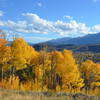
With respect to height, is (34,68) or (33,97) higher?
(34,68)

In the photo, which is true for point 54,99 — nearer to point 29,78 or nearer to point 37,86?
point 37,86

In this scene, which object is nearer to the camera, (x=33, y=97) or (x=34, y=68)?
(x=33, y=97)

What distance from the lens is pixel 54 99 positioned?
1078 centimetres

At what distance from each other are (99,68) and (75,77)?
1753 centimetres

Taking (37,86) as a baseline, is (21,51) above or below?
above

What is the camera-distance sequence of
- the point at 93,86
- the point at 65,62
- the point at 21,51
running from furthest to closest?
1. the point at 93,86
2. the point at 65,62
3. the point at 21,51

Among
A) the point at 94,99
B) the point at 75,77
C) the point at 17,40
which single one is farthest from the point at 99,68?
the point at 94,99

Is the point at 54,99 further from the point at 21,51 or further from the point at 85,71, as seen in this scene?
the point at 85,71

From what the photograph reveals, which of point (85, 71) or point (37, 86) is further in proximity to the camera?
point (85, 71)

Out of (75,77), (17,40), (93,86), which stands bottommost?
(93,86)

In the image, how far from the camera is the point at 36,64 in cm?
4384

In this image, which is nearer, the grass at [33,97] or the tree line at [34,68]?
the grass at [33,97]

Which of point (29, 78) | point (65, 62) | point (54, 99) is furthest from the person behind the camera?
point (29, 78)

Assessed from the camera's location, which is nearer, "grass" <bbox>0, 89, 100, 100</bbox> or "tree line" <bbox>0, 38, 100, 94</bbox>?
"grass" <bbox>0, 89, 100, 100</bbox>
